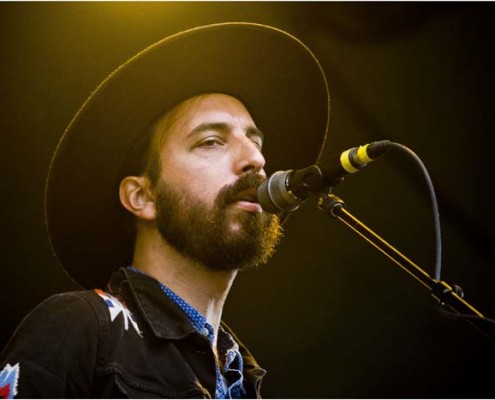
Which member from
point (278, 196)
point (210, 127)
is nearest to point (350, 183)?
point (210, 127)

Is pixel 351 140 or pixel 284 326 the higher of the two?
pixel 351 140

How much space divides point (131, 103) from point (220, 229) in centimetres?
60

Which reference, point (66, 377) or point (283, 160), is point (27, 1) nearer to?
point (283, 160)

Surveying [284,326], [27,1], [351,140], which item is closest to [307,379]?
[284,326]

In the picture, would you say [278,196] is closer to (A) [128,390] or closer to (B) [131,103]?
(A) [128,390]

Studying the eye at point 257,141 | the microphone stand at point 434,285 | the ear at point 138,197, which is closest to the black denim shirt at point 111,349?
the ear at point 138,197

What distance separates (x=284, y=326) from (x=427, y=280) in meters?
2.27

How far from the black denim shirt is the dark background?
1365mm

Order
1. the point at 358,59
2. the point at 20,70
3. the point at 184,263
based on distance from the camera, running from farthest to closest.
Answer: the point at 358,59 < the point at 20,70 < the point at 184,263

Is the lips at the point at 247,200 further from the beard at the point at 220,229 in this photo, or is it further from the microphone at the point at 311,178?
the microphone at the point at 311,178

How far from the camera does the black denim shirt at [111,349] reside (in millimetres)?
1353

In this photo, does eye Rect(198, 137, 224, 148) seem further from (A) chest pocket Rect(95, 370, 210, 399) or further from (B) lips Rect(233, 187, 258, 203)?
(A) chest pocket Rect(95, 370, 210, 399)

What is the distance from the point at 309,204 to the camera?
3434 mm

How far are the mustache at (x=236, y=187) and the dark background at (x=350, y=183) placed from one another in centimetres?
116
